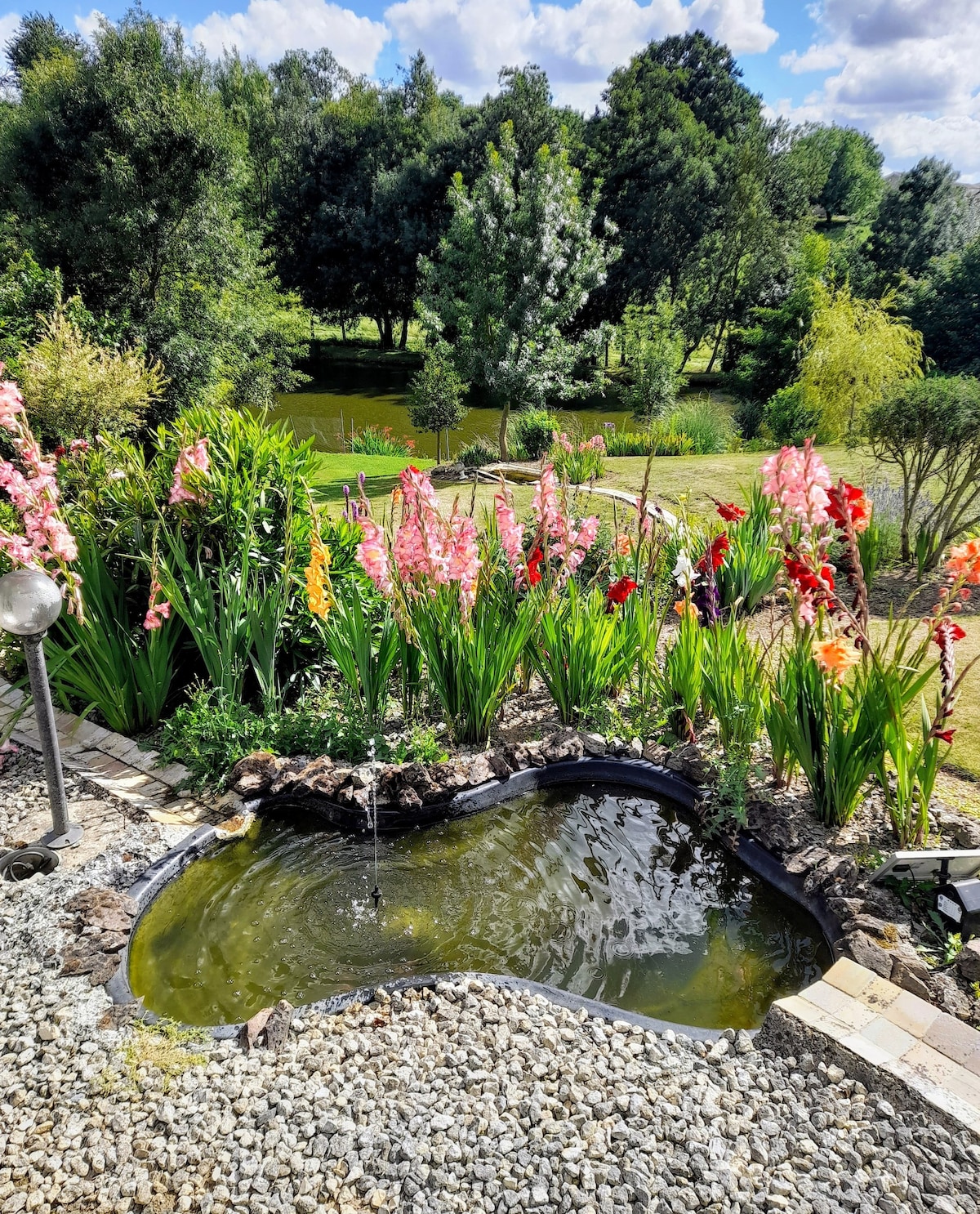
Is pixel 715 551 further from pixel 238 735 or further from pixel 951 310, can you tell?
pixel 951 310

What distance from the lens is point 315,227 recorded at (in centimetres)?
2791

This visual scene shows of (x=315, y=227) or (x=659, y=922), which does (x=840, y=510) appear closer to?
(x=659, y=922)

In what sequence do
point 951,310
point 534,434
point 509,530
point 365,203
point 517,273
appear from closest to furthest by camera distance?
point 509,530
point 517,273
point 534,434
point 951,310
point 365,203

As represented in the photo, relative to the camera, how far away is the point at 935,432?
6.53 metres

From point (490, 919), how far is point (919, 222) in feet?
115

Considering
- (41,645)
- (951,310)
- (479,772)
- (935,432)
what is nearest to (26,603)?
(41,645)

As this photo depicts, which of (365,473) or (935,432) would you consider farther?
(365,473)

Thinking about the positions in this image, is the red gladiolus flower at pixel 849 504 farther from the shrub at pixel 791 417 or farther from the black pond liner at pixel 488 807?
the shrub at pixel 791 417

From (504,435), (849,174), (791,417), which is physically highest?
(849,174)

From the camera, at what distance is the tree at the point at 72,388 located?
8.86m

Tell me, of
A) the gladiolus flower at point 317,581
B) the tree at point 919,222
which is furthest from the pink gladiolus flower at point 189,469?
the tree at point 919,222

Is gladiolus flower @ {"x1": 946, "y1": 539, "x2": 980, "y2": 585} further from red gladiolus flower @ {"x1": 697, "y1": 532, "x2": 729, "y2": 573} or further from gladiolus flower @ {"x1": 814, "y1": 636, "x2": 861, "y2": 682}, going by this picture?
red gladiolus flower @ {"x1": 697, "y1": 532, "x2": 729, "y2": 573}

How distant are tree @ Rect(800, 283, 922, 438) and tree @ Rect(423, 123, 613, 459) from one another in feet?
14.9

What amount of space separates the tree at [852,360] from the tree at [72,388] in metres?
11.1
